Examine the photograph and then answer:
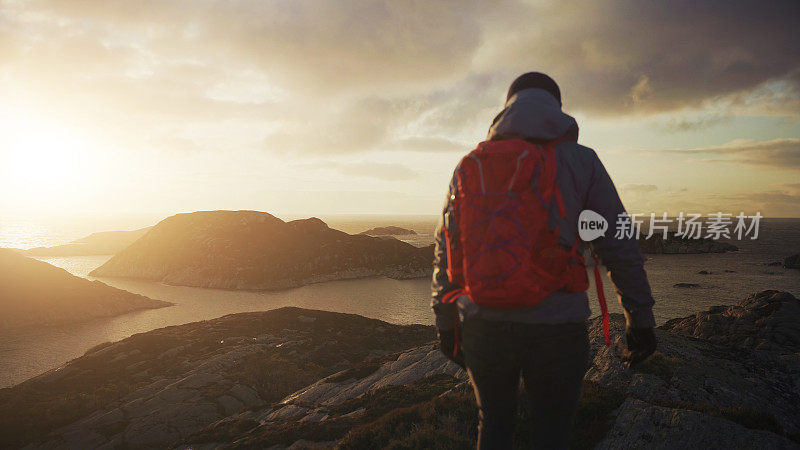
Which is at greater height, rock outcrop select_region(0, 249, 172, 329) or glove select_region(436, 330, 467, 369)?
glove select_region(436, 330, 467, 369)

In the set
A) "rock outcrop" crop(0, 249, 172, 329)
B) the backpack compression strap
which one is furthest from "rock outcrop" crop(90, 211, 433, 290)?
the backpack compression strap

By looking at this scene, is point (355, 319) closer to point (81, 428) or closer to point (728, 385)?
point (81, 428)

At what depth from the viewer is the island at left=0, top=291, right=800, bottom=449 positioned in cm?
704

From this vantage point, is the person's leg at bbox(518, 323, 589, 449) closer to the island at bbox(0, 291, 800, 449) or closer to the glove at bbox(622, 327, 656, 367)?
the glove at bbox(622, 327, 656, 367)

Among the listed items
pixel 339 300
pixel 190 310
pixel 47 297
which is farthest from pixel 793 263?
pixel 47 297

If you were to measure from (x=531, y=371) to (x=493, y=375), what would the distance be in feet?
0.87

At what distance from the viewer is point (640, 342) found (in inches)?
111

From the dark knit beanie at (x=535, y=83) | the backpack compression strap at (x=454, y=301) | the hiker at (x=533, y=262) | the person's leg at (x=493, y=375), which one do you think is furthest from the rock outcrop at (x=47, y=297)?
the dark knit beanie at (x=535, y=83)

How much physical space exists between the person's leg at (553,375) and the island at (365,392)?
3.78 metres

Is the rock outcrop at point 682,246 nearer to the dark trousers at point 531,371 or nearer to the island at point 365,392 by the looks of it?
the island at point 365,392

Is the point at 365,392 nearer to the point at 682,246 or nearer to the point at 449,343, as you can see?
the point at 449,343

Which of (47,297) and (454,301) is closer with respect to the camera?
(454,301)

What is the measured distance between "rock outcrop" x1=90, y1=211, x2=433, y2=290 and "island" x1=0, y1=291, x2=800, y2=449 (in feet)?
203

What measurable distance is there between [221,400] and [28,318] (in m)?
63.6
